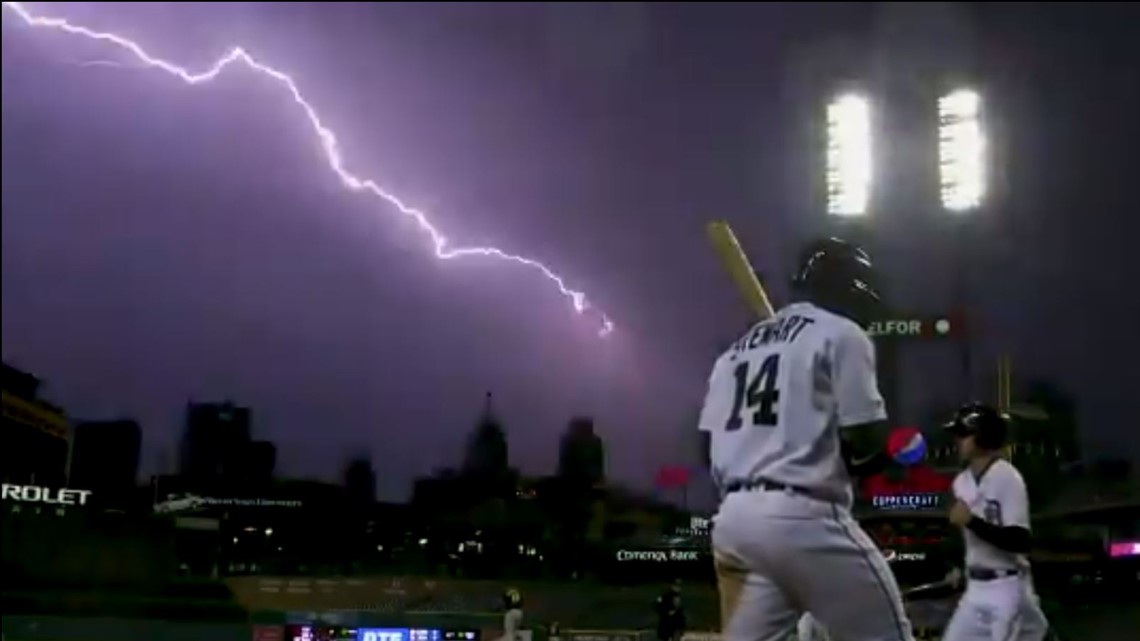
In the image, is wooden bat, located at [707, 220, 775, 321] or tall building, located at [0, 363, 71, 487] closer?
wooden bat, located at [707, 220, 775, 321]

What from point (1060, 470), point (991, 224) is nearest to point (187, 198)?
point (991, 224)

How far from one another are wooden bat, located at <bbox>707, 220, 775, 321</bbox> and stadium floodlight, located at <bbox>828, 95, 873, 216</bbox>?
7053 mm

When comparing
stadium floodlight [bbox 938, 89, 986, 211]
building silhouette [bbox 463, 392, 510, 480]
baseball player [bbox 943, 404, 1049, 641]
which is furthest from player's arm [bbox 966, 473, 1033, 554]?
building silhouette [bbox 463, 392, 510, 480]

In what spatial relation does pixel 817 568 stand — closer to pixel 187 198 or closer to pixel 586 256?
pixel 586 256

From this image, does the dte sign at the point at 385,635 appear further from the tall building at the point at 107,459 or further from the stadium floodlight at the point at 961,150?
the stadium floodlight at the point at 961,150

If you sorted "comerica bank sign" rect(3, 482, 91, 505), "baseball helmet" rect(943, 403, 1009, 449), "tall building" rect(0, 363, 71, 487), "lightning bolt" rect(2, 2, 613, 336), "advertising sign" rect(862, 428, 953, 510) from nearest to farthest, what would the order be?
"baseball helmet" rect(943, 403, 1009, 449) → "comerica bank sign" rect(3, 482, 91, 505) → "tall building" rect(0, 363, 71, 487) → "lightning bolt" rect(2, 2, 613, 336) → "advertising sign" rect(862, 428, 953, 510)

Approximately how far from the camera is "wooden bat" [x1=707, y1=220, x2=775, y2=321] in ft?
8.58

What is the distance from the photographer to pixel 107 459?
9344 millimetres

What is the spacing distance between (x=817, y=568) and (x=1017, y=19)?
669cm

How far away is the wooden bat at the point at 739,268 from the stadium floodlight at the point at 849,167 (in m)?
7.05

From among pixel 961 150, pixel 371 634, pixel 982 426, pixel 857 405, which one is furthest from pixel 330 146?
pixel 857 405

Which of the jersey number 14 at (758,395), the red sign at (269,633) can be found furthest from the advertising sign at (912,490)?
the jersey number 14 at (758,395)

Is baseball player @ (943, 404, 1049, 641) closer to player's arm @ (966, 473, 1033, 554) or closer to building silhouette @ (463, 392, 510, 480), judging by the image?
player's arm @ (966, 473, 1033, 554)

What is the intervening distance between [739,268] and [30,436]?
717 cm
